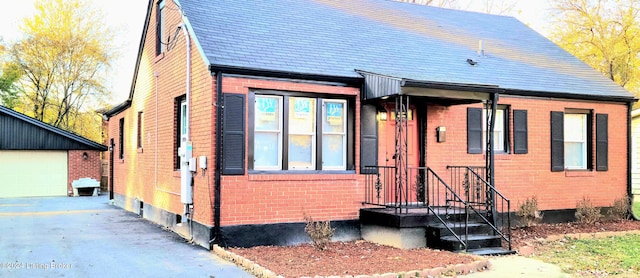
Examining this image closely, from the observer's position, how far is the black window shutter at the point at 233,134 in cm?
998

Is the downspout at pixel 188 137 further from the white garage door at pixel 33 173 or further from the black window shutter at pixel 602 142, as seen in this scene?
the white garage door at pixel 33 173

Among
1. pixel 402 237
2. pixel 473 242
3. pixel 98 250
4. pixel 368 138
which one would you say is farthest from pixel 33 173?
pixel 473 242

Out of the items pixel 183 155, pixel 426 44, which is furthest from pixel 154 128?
pixel 426 44

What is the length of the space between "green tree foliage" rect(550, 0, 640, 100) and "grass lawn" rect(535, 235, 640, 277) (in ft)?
57.6

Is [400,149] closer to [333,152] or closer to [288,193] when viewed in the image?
[333,152]

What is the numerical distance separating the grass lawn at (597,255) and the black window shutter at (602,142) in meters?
2.49

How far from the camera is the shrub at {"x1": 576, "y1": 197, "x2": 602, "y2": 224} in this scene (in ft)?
44.4

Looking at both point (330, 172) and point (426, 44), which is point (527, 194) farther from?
point (330, 172)

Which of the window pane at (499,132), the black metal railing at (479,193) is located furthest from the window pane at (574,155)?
the black metal railing at (479,193)

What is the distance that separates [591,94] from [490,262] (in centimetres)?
703

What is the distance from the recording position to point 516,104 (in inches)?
523

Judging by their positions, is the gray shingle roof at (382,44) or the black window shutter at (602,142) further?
the black window shutter at (602,142)

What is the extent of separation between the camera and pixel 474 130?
12883 millimetres

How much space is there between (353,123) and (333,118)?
1.31ft
